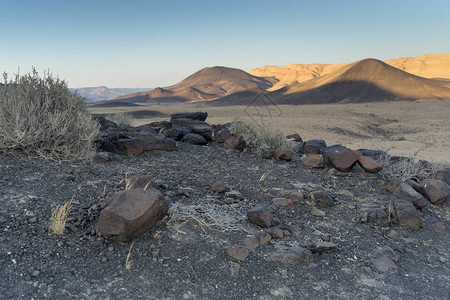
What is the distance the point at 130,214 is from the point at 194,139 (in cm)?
462

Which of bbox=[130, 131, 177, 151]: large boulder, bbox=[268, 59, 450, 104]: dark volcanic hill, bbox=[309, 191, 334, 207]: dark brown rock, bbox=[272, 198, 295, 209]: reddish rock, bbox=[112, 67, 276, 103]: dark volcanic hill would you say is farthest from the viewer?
bbox=[112, 67, 276, 103]: dark volcanic hill

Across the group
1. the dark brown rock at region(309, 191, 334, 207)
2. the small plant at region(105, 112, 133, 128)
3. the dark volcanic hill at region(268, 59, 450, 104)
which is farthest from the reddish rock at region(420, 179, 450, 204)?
the dark volcanic hill at region(268, 59, 450, 104)

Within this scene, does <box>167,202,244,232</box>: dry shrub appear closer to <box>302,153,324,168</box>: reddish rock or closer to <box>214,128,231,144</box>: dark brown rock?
<box>302,153,324,168</box>: reddish rock

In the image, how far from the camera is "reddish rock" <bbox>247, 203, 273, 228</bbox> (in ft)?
12.3

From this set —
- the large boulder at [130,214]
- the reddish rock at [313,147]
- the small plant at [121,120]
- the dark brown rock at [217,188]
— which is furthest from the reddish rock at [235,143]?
the small plant at [121,120]

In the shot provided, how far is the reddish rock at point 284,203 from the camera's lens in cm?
438

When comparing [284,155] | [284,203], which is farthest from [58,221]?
[284,155]

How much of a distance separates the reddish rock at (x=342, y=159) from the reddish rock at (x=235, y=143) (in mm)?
2030

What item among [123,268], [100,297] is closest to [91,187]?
[123,268]

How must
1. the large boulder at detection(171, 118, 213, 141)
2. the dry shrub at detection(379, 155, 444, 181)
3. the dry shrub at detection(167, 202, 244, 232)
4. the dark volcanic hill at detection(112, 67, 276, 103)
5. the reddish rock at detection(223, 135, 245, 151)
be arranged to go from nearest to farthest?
the dry shrub at detection(167, 202, 244, 232)
the dry shrub at detection(379, 155, 444, 181)
the reddish rock at detection(223, 135, 245, 151)
the large boulder at detection(171, 118, 213, 141)
the dark volcanic hill at detection(112, 67, 276, 103)

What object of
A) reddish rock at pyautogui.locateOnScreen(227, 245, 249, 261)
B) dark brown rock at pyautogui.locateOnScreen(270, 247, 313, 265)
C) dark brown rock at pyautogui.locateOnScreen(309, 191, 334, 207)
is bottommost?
dark brown rock at pyautogui.locateOnScreen(270, 247, 313, 265)

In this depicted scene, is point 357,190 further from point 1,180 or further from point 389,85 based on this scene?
point 389,85

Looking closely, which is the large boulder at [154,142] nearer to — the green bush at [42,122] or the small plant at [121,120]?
the green bush at [42,122]

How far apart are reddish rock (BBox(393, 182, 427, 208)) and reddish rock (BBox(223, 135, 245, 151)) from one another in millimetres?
3408
